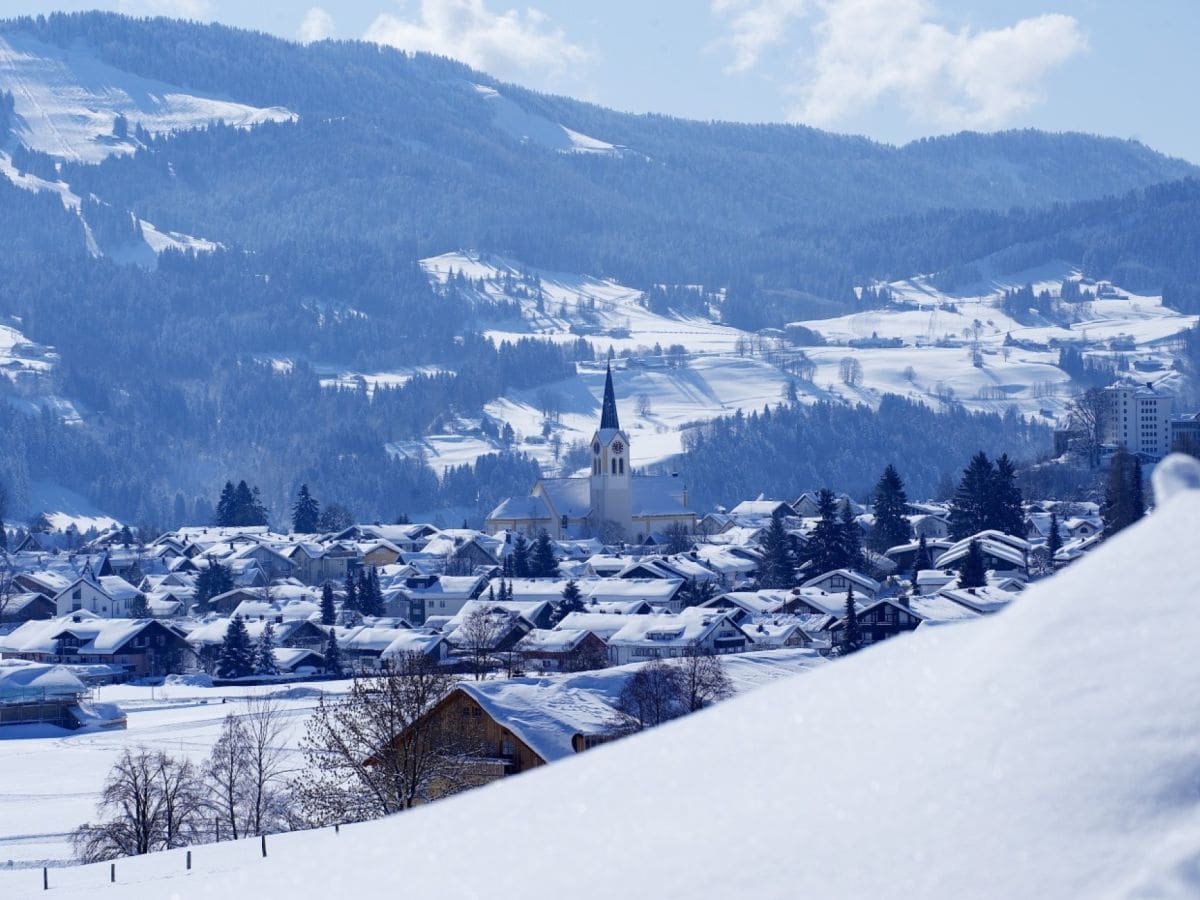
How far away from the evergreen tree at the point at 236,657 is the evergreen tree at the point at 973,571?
2065 cm

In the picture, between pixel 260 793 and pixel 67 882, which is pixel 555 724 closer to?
pixel 260 793

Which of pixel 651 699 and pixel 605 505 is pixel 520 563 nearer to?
pixel 605 505

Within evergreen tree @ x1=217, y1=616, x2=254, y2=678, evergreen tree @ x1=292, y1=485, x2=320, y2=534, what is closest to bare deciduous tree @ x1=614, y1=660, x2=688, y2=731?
evergreen tree @ x1=217, y1=616, x2=254, y2=678

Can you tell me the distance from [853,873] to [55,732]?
4313 centimetres

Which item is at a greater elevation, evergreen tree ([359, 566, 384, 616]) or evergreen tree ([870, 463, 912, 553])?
evergreen tree ([870, 463, 912, 553])

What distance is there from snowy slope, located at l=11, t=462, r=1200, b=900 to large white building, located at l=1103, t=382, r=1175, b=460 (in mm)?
100669

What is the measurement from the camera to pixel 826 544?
210ft

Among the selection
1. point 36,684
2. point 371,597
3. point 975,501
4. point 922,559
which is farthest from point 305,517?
point 36,684

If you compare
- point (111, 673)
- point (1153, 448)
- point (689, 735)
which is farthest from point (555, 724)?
point (1153, 448)

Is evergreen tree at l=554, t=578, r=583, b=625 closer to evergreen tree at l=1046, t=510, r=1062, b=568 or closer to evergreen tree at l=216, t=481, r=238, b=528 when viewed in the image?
evergreen tree at l=1046, t=510, r=1062, b=568

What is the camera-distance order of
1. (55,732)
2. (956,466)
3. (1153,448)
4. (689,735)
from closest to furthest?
(689,735)
(55,732)
(1153,448)
(956,466)

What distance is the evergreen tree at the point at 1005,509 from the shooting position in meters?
68.2

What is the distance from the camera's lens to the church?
103312 millimetres

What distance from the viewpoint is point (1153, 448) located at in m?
102
